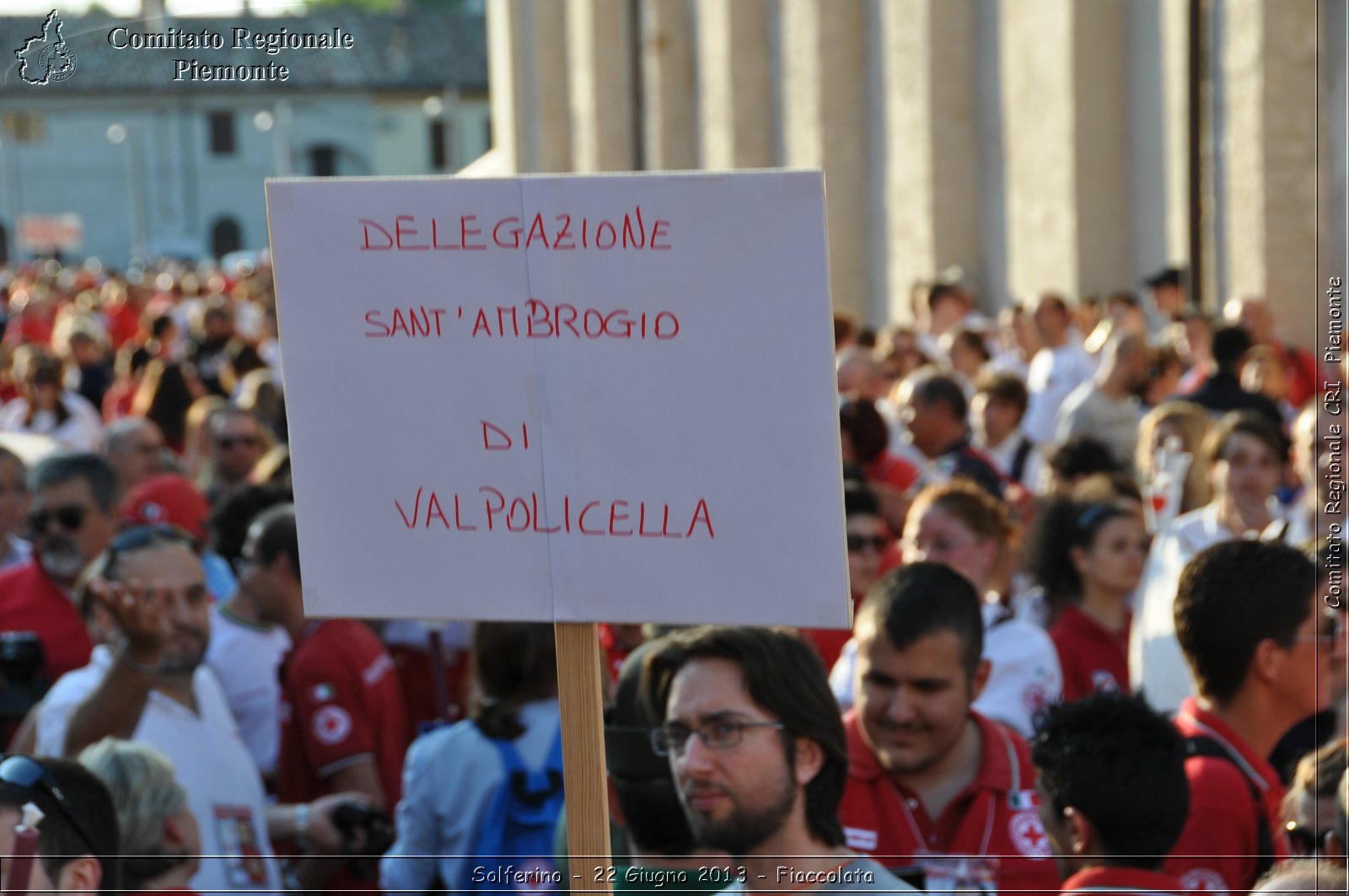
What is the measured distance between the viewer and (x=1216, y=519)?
581cm

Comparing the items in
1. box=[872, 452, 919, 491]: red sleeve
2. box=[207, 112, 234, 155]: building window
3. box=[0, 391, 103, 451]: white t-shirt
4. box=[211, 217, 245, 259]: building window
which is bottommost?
box=[872, 452, 919, 491]: red sleeve

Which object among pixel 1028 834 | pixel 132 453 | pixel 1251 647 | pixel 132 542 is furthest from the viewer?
pixel 132 453

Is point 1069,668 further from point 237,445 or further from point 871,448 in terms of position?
point 237,445

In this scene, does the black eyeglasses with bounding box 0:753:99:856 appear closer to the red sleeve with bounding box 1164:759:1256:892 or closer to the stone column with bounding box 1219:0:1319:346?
the red sleeve with bounding box 1164:759:1256:892

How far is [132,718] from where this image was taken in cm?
415

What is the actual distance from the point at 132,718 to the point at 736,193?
2.35 m

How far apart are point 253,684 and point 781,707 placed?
2494 mm

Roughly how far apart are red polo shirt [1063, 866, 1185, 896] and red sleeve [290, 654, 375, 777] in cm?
235

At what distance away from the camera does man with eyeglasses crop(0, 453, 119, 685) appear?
543 centimetres

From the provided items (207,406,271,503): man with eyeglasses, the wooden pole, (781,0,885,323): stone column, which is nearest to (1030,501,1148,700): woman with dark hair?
the wooden pole

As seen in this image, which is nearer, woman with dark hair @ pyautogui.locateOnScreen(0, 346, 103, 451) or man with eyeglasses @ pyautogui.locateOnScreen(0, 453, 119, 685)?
man with eyeglasses @ pyautogui.locateOnScreen(0, 453, 119, 685)

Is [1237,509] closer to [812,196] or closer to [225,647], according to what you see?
[225,647]

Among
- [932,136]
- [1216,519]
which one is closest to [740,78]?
[932,136]

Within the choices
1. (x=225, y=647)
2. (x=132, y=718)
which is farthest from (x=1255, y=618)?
(x=225, y=647)
